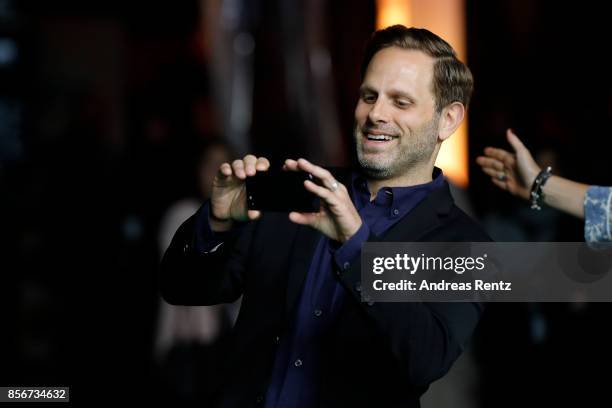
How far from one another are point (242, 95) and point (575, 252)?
13.1 ft

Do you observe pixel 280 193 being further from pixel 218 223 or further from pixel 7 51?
pixel 7 51

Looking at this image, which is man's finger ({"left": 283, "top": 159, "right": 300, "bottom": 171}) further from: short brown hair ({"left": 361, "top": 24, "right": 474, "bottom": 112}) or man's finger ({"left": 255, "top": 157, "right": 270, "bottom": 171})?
short brown hair ({"left": 361, "top": 24, "right": 474, "bottom": 112})

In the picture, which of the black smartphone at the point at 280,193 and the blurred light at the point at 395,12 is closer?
the black smartphone at the point at 280,193

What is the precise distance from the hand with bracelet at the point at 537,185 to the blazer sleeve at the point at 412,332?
62cm

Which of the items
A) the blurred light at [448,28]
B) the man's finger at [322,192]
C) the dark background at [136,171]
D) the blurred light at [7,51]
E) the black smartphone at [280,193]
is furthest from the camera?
the blurred light at [7,51]

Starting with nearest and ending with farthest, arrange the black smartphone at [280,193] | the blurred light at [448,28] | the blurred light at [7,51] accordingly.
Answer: the black smartphone at [280,193], the blurred light at [448,28], the blurred light at [7,51]

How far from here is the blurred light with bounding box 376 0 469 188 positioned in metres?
3.56

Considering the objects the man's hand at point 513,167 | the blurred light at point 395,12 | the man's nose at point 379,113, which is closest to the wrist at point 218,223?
the man's nose at point 379,113

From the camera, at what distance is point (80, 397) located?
3.55 m

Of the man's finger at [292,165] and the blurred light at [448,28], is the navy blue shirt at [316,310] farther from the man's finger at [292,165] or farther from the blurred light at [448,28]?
the blurred light at [448,28]

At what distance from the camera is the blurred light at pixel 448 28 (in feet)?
11.7

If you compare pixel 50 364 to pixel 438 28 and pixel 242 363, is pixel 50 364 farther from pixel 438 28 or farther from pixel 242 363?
pixel 242 363

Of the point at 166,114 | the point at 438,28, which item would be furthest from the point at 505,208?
the point at 166,114

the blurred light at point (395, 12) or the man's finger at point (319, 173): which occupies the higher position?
the blurred light at point (395, 12)
